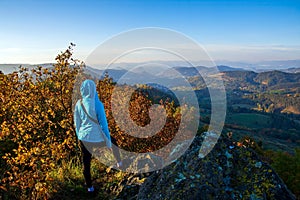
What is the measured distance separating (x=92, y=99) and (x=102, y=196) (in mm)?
2042

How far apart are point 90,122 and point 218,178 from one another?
3201 millimetres

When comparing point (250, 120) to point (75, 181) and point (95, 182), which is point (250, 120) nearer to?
point (95, 182)

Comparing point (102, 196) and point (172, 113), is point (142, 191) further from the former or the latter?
point (172, 113)

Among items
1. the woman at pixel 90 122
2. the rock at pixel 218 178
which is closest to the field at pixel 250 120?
the woman at pixel 90 122

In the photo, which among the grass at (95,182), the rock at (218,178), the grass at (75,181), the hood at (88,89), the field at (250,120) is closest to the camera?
the rock at (218,178)

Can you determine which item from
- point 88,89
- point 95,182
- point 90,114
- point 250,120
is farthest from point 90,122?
point 250,120

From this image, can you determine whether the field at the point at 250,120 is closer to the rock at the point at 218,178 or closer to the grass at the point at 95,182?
the grass at the point at 95,182

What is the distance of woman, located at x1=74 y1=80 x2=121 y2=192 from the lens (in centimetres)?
561

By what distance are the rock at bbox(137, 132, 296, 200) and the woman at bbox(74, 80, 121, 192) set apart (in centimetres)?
214

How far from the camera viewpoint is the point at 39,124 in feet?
24.2

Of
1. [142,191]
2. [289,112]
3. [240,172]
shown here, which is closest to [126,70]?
[142,191]

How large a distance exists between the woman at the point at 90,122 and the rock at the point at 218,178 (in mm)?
2145

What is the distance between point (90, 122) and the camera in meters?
5.65

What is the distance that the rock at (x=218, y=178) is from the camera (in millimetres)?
3201
